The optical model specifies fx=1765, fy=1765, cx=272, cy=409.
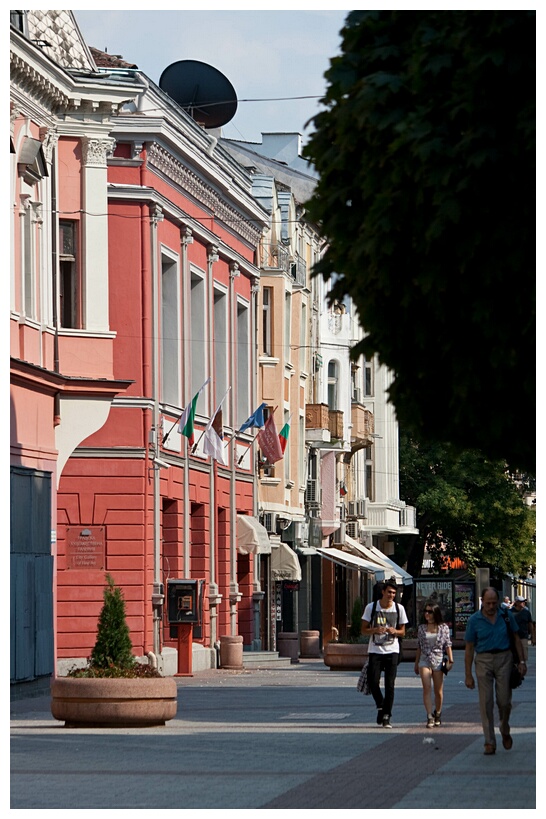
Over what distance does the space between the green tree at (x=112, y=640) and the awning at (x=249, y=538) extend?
2381 cm

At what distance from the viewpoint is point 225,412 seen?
44.8 metres

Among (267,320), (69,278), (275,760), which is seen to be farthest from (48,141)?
(267,320)

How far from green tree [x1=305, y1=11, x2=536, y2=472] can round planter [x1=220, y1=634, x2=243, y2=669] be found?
28171mm

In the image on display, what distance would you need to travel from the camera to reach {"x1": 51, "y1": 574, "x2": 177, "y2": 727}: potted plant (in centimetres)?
2084

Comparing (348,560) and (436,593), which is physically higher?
(348,560)

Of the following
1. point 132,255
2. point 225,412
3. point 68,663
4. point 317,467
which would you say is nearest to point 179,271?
point 132,255

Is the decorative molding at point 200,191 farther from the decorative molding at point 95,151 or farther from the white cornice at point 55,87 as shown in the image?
the decorative molding at point 95,151

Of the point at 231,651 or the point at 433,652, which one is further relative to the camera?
the point at 231,651

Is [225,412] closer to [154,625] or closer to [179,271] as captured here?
[179,271]

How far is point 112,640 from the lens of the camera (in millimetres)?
21109

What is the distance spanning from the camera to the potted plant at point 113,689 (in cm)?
2084

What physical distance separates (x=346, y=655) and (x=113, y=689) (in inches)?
711

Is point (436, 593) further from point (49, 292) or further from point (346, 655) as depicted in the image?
point (49, 292)

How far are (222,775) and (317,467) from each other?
45248 mm
